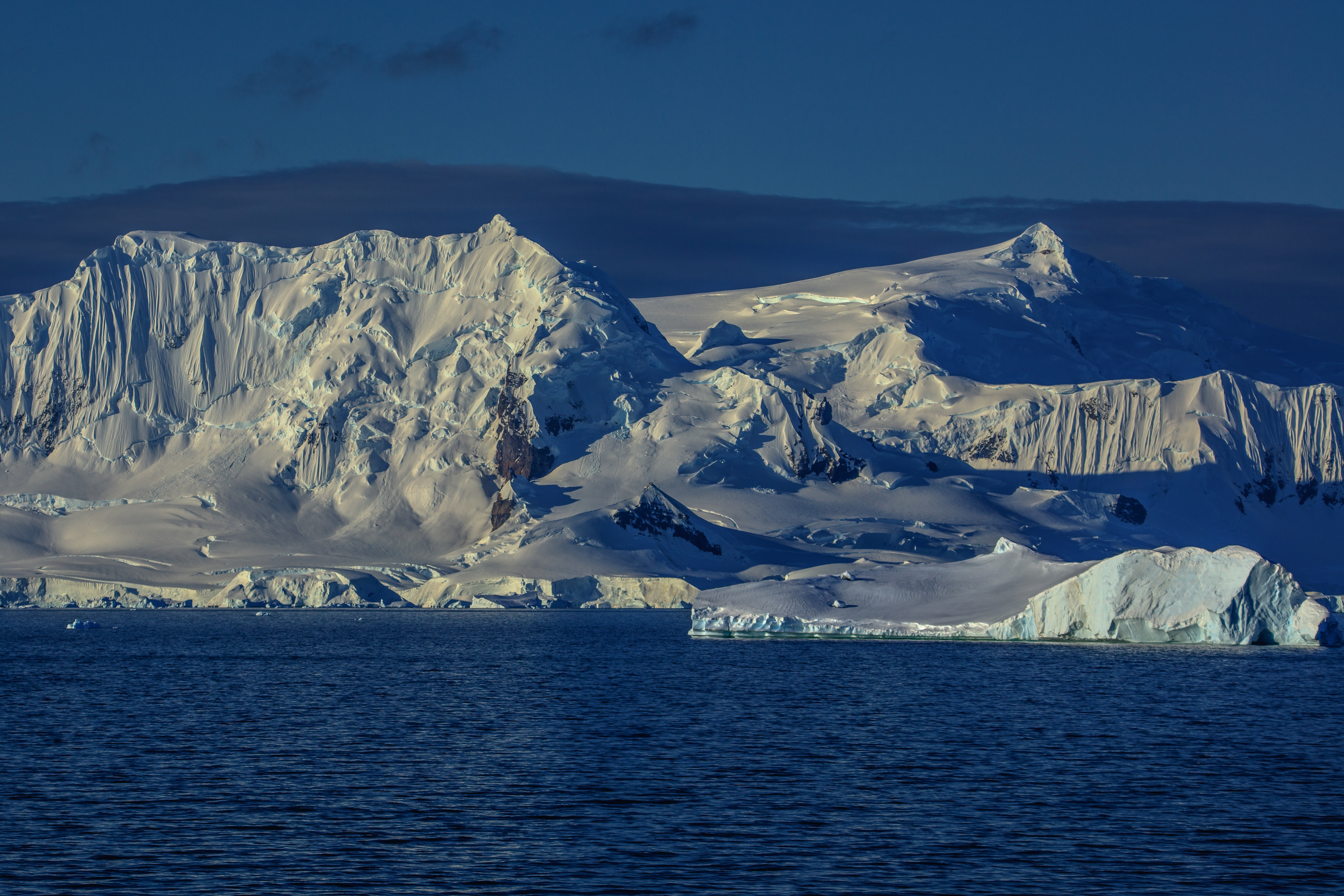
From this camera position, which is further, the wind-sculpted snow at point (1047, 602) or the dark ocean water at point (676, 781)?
the wind-sculpted snow at point (1047, 602)

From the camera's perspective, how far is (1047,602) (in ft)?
389

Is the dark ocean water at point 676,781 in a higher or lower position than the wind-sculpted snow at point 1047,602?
lower

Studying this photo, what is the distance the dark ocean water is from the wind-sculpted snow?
9.65 meters

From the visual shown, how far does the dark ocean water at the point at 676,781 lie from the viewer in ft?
134

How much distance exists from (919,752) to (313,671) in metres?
53.6

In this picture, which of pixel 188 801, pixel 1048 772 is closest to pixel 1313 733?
pixel 1048 772

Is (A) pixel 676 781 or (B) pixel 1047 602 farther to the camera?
(B) pixel 1047 602

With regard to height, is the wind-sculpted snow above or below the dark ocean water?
above

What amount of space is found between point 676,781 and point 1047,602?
227ft

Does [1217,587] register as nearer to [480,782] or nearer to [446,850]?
[480,782]

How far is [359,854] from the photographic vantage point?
42.6 meters

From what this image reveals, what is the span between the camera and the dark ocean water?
134 ft

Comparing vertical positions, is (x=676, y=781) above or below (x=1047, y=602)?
below

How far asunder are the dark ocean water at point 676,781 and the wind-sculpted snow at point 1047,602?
965cm
